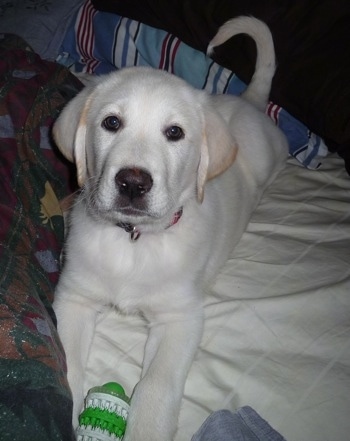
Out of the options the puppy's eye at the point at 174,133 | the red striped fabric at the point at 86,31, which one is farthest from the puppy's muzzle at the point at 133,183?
the red striped fabric at the point at 86,31

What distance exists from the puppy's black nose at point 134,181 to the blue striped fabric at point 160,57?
5.10ft

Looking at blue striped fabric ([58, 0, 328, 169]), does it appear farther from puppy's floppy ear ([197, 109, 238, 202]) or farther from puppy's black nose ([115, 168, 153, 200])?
puppy's black nose ([115, 168, 153, 200])

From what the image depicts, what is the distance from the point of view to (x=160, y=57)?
2.90 m

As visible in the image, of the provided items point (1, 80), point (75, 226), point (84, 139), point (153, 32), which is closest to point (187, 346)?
point (75, 226)

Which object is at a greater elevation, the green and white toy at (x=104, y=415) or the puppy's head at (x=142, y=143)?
the puppy's head at (x=142, y=143)

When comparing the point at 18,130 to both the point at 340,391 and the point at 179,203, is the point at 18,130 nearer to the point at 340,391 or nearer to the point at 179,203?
the point at 179,203

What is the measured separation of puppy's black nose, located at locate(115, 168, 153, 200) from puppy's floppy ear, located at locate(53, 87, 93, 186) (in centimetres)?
35

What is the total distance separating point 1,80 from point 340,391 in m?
1.96

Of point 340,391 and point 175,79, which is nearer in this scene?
point 340,391

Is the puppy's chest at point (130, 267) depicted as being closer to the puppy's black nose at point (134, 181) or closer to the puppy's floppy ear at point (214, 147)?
the puppy's floppy ear at point (214, 147)

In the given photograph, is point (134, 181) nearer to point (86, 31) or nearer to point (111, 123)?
point (111, 123)

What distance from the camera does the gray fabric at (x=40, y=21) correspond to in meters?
3.03

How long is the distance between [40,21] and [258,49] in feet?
4.97

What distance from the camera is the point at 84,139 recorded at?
5.60 ft
